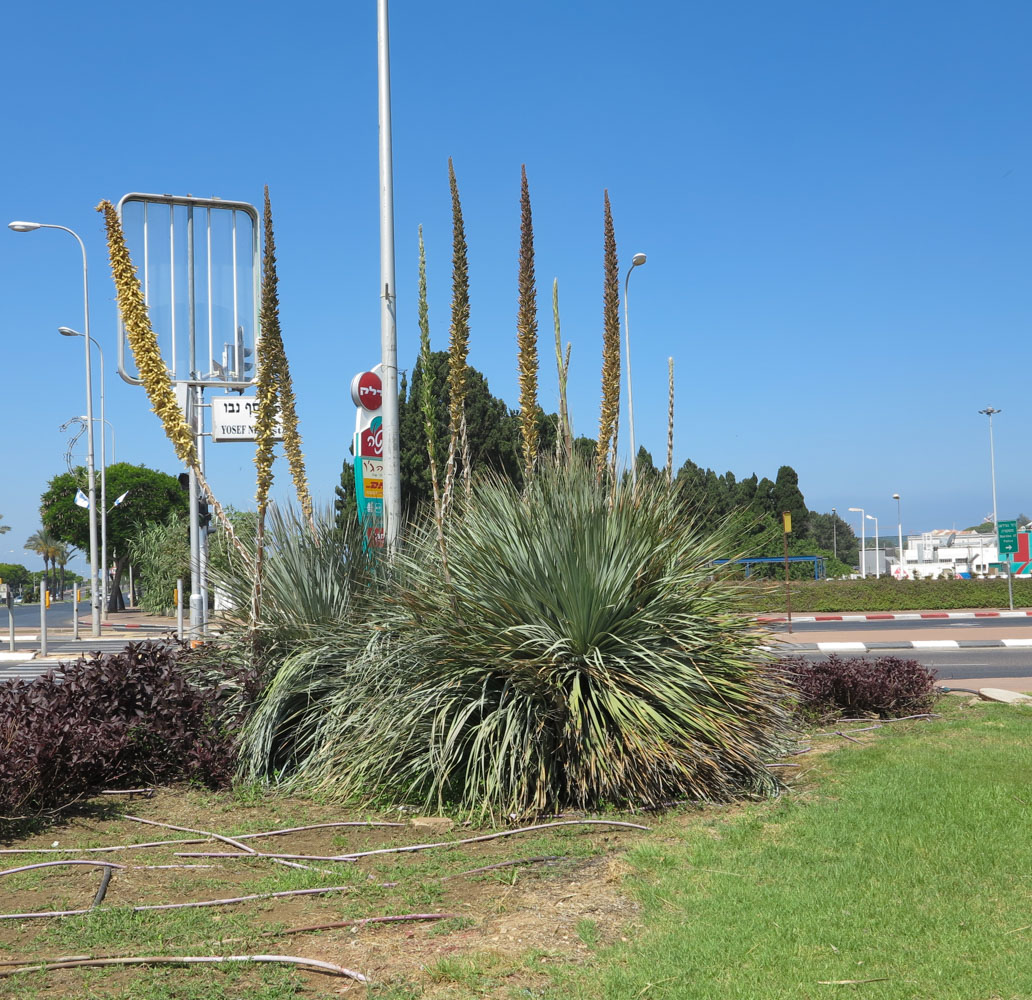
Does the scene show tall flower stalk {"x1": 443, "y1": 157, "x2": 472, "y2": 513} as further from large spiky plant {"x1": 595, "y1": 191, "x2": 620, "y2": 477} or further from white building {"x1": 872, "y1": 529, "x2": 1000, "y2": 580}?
white building {"x1": 872, "y1": 529, "x2": 1000, "y2": 580}

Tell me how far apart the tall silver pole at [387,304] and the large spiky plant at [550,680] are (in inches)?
75.3

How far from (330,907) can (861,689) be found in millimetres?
6297

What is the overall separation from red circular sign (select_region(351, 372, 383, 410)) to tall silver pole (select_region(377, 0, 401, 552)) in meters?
1.21

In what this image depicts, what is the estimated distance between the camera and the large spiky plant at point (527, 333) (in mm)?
7570

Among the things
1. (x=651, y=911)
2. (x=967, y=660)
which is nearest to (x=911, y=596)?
(x=967, y=660)

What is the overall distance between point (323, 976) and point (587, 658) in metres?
2.77

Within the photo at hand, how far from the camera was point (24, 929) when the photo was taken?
405 centimetres

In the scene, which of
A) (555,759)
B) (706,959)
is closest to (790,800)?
(555,759)

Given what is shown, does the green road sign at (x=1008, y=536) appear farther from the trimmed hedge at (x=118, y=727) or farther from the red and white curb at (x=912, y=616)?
the trimmed hedge at (x=118, y=727)

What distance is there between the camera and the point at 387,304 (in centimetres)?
891

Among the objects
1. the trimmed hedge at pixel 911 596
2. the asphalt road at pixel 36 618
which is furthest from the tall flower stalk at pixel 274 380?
the trimmed hedge at pixel 911 596

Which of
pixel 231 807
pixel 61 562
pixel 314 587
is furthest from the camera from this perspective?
pixel 61 562

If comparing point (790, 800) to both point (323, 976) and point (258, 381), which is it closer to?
point (323, 976)

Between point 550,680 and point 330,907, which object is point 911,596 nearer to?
point 550,680
